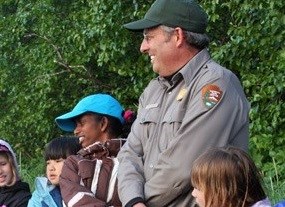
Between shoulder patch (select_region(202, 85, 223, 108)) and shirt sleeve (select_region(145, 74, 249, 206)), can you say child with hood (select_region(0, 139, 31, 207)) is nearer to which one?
shirt sleeve (select_region(145, 74, 249, 206))

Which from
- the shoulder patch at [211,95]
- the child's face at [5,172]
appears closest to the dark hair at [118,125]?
the shoulder patch at [211,95]

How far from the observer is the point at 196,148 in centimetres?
372

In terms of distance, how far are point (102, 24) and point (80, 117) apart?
5371 millimetres

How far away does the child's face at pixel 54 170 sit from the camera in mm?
5449

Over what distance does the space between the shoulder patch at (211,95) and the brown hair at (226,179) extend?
34 centimetres

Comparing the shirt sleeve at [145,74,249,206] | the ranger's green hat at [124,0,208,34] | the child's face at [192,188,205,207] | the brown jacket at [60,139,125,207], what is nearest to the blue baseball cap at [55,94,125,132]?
the brown jacket at [60,139,125,207]

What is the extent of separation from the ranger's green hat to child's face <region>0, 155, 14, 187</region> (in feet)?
7.26

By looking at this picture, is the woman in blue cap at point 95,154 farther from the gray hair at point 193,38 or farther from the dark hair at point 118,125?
the gray hair at point 193,38

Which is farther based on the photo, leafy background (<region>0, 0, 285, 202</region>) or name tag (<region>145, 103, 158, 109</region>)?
leafy background (<region>0, 0, 285, 202</region>)

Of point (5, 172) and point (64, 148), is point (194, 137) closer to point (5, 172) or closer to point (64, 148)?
point (64, 148)

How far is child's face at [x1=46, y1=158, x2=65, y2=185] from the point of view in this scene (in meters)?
5.45

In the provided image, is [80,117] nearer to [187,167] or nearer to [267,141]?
[187,167]

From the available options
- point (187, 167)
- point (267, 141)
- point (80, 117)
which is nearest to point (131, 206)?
point (187, 167)

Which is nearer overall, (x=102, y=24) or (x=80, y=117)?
(x=80, y=117)
